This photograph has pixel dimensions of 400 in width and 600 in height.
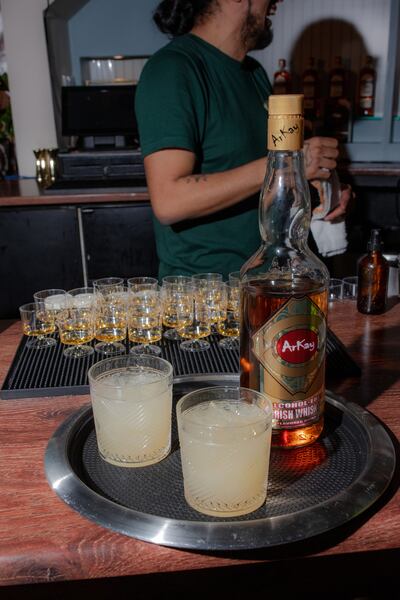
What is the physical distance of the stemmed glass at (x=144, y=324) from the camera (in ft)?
3.54

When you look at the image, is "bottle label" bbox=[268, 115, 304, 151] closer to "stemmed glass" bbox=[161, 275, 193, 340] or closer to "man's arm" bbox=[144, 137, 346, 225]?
"stemmed glass" bbox=[161, 275, 193, 340]

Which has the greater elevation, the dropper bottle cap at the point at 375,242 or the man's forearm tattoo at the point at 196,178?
the man's forearm tattoo at the point at 196,178

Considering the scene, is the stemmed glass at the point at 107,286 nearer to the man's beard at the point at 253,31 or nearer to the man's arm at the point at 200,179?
the man's arm at the point at 200,179

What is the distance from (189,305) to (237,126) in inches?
28.7

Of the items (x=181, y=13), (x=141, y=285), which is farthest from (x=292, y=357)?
(x=181, y=13)

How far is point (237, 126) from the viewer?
166 centimetres

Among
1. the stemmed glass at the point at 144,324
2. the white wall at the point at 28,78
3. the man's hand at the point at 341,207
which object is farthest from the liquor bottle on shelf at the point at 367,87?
the stemmed glass at the point at 144,324

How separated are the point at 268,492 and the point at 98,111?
296 cm

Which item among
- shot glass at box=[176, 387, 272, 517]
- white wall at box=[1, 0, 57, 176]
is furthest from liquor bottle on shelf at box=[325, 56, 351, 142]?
shot glass at box=[176, 387, 272, 517]

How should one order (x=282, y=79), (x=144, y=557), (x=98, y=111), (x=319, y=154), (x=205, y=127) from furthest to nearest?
1. (x=282, y=79)
2. (x=98, y=111)
3. (x=205, y=127)
4. (x=319, y=154)
5. (x=144, y=557)

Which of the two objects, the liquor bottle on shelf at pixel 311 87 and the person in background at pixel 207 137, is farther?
the liquor bottle on shelf at pixel 311 87

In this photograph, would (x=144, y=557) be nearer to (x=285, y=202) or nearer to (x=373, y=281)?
(x=285, y=202)

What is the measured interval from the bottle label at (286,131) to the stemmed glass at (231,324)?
49cm

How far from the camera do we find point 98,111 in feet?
10.6
